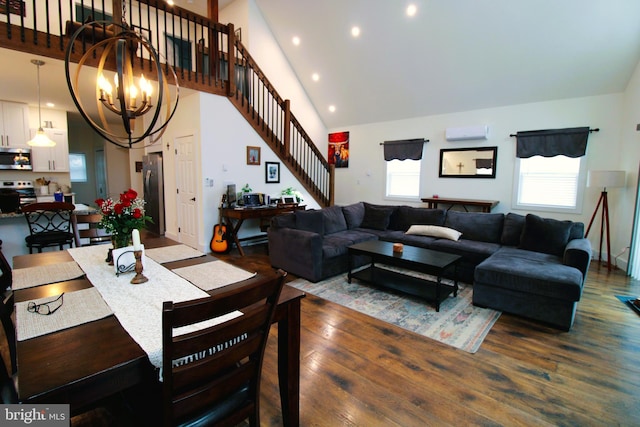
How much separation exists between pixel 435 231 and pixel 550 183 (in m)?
2.40

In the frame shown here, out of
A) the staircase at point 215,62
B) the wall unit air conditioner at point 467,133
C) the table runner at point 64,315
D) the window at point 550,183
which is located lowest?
the table runner at point 64,315

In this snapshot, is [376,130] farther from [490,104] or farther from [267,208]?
[267,208]

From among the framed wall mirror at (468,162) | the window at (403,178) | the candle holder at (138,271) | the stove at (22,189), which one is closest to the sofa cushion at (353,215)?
the window at (403,178)

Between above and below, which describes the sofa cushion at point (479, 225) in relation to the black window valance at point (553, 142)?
below

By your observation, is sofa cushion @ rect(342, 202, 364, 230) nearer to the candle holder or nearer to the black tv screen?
the black tv screen

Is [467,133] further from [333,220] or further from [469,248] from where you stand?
[333,220]

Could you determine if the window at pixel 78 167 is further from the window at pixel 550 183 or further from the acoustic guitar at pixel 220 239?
the window at pixel 550 183

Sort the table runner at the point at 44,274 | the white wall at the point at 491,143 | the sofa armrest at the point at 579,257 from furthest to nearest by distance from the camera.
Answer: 1. the white wall at the point at 491,143
2. the sofa armrest at the point at 579,257
3. the table runner at the point at 44,274

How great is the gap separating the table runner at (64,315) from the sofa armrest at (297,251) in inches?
98.8

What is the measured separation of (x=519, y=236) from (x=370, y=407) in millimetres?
3413

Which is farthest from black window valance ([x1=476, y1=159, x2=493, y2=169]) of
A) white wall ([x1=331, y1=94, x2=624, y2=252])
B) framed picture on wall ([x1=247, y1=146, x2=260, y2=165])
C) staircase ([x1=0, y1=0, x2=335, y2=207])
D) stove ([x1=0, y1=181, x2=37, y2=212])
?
stove ([x1=0, y1=181, x2=37, y2=212])

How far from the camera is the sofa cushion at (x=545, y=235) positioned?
144 inches

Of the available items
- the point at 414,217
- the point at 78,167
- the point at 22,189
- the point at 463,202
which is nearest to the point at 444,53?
the point at 463,202

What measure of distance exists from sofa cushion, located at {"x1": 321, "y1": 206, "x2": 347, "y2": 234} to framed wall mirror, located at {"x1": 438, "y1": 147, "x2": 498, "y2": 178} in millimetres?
2502
